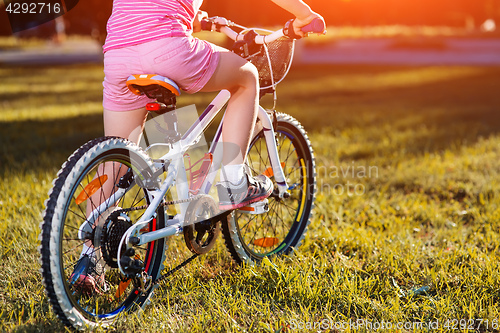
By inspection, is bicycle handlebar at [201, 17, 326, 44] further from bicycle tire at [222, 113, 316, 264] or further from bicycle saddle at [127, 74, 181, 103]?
bicycle saddle at [127, 74, 181, 103]

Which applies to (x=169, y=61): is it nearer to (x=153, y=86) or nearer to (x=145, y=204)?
(x=153, y=86)

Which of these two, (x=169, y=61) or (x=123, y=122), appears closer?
(x=169, y=61)

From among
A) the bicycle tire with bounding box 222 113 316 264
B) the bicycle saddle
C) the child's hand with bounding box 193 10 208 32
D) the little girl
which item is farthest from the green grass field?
the child's hand with bounding box 193 10 208 32

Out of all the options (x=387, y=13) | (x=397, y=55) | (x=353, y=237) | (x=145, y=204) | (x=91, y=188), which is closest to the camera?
(x=91, y=188)

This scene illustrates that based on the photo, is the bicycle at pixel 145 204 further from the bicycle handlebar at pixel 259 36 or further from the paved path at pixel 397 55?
the paved path at pixel 397 55

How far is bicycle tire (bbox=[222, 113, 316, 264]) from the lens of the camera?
129 inches

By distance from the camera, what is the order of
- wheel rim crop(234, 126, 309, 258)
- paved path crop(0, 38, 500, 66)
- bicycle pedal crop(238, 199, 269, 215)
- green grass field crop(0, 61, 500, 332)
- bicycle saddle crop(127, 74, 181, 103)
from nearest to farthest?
bicycle saddle crop(127, 74, 181, 103) < green grass field crop(0, 61, 500, 332) < bicycle pedal crop(238, 199, 269, 215) < wheel rim crop(234, 126, 309, 258) < paved path crop(0, 38, 500, 66)

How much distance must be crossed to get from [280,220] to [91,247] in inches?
68.3

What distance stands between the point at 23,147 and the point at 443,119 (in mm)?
5654

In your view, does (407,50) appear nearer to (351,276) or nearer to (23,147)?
(23,147)

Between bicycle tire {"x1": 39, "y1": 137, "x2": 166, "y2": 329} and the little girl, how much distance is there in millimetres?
324

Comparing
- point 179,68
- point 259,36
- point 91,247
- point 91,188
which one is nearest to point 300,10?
point 259,36

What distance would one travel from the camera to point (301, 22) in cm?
292

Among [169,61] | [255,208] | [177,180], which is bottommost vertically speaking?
[255,208]
